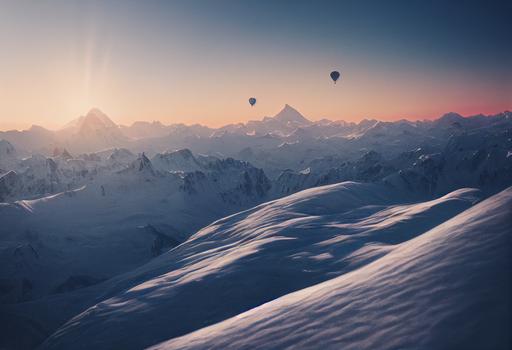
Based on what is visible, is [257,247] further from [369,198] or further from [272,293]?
[369,198]

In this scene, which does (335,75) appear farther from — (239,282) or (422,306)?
(422,306)

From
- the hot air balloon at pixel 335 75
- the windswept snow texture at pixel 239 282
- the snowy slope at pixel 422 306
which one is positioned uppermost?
the hot air balloon at pixel 335 75

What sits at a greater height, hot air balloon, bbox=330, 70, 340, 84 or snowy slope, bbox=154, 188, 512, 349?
hot air balloon, bbox=330, 70, 340, 84

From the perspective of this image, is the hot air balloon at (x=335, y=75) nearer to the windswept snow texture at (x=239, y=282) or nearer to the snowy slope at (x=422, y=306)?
the windswept snow texture at (x=239, y=282)

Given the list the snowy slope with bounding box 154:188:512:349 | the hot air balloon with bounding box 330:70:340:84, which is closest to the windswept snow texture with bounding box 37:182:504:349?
the snowy slope with bounding box 154:188:512:349

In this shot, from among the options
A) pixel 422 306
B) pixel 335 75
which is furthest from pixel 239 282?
pixel 335 75

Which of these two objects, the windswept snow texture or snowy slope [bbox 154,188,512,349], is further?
the windswept snow texture

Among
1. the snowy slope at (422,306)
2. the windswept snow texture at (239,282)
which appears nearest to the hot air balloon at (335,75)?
the windswept snow texture at (239,282)

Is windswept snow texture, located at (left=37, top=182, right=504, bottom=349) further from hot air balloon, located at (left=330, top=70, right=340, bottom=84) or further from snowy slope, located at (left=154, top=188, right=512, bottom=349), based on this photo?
hot air balloon, located at (left=330, top=70, right=340, bottom=84)

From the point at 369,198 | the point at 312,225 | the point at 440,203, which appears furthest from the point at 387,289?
the point at 369,198
